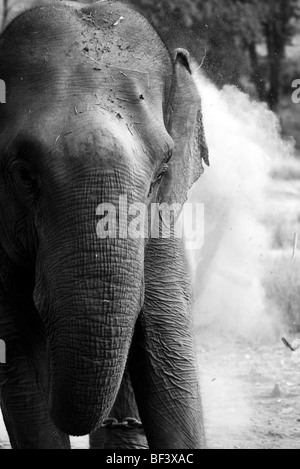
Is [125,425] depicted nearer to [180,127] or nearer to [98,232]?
[180,127]

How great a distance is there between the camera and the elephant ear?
4.24m

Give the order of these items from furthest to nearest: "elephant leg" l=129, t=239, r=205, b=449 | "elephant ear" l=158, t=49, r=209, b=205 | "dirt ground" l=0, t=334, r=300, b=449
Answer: "dirt ground" l=0, t=334, r=300, b=449 → "elephant ear" l=158, t=49, r=209, b=205 → "elephant leg" l=129, t=239, r=205, b=449

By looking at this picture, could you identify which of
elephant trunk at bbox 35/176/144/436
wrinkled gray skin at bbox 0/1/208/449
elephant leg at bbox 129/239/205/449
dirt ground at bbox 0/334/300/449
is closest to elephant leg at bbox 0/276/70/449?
wrinkled gray skin at bbox 0/1/208/449

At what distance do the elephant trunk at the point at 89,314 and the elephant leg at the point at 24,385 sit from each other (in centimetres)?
66

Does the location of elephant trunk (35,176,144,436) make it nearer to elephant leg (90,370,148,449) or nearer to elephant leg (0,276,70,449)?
elephant leg (0,276,70,449)

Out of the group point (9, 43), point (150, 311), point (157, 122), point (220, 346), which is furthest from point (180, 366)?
point (220, 346)

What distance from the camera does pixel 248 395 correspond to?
7.27 meters

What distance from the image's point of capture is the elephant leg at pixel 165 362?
406cm

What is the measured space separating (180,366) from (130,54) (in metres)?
1.05

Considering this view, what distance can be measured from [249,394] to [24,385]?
124 inches

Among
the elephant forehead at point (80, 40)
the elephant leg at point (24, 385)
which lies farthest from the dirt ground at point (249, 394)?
the elephant forehead at point (80, 40)

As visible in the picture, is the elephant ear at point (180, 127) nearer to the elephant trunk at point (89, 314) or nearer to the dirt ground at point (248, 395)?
the elephant trunk at point (89, 314)

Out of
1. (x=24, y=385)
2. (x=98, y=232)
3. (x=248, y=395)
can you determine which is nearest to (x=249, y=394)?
(x=248, y=395)

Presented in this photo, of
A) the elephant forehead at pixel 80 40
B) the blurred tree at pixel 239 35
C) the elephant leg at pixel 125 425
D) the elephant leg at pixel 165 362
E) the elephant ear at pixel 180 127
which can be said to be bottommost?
the elephant leg at pixel 125 425
